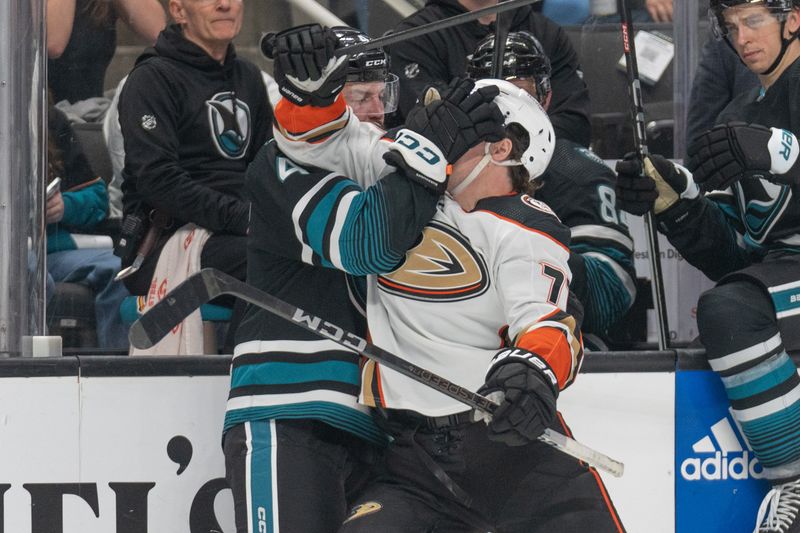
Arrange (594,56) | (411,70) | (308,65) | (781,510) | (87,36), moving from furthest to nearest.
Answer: (594,56) → (87,36) → (411,70) → (781,510) → (308,65)

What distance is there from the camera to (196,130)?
139 inches

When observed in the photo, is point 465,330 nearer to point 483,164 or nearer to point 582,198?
point 483,164

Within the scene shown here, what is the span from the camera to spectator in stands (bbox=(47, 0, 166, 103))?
3701 millimetres

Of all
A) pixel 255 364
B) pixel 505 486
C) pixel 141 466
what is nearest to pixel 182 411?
pixel 141 466

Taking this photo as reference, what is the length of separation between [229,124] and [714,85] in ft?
4.02

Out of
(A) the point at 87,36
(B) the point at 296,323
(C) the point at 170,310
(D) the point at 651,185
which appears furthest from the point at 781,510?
(A) the point at 87,36

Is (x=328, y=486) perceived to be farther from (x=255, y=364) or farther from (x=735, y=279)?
(x=735, y=279)

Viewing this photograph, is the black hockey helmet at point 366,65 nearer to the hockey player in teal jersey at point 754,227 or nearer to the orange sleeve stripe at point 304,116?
the orange sleeve stripe at point 304,116

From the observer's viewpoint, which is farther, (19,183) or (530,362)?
(19,183)

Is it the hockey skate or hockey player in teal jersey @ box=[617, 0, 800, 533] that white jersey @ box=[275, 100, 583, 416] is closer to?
hockey player in teal jersey @ box=[617, 0, 800, 533]

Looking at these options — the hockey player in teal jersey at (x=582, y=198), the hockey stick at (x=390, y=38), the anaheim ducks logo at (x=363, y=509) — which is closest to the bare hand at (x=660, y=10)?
the hockey player in teal jersey at (x=582, y=198)

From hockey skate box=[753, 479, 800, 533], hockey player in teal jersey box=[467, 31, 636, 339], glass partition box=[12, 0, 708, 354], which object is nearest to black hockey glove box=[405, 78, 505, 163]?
hockey player in teal jersey box=[467, 31, 636, 339]

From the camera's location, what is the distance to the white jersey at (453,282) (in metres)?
Answer: 2.49

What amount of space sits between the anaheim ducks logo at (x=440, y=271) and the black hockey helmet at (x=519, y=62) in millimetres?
893
